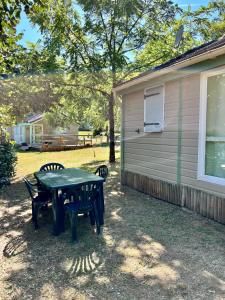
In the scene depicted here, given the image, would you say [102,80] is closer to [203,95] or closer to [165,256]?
[203,95]

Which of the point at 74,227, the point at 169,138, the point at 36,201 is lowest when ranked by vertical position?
the point at 74,227

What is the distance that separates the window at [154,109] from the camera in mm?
6188

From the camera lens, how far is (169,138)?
5992mm

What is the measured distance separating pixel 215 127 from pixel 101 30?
8.47 m

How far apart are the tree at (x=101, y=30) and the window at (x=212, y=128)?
6.92 meters

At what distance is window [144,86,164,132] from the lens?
20.3 feet

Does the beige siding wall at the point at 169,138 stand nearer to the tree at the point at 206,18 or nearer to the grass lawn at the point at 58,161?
the grass lawn at the point at 58,161

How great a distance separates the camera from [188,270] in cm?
323

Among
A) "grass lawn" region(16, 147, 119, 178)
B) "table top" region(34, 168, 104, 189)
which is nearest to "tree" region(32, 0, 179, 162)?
"grass lawn" region(16, 147, 119, 178)

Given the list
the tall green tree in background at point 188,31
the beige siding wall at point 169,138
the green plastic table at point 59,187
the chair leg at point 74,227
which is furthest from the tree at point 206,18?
the chair leg at point 74,227

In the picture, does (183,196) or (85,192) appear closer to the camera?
(85,192)

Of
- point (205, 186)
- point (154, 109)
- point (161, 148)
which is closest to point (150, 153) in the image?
point (161, 148)

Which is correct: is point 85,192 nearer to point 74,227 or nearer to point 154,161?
point 74,227

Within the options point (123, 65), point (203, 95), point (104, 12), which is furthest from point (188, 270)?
point (104, 12)
